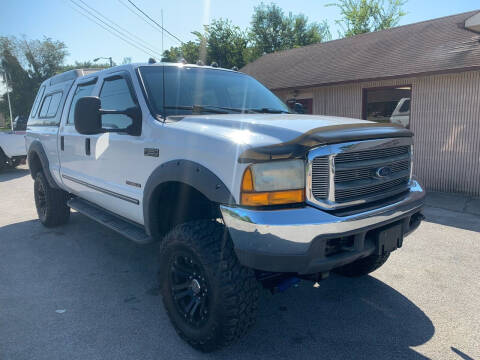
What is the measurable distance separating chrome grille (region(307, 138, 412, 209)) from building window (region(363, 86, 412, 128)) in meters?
7.18

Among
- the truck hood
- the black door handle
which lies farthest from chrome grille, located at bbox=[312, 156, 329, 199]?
the black door handle

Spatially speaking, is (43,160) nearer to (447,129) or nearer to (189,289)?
(189,289)

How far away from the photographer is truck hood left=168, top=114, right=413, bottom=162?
2.11m

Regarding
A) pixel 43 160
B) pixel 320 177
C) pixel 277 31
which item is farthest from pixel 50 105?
pixel 277 31

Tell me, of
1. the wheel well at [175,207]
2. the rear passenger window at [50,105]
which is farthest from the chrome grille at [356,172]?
the rear passenger window at [50,105]

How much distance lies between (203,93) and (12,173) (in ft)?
37.9

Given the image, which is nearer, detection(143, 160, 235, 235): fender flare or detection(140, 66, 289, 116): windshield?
detection(143, 160, 235, 235): fender flare

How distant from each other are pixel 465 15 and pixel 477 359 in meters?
11.7

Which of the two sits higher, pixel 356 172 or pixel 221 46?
pixel 221 46

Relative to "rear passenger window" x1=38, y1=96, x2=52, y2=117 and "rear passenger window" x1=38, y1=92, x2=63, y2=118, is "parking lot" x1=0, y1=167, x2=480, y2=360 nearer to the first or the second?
"rear passenger window" x1=38, y1=92, x2=63, y2=118

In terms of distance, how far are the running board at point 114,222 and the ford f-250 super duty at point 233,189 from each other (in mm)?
21

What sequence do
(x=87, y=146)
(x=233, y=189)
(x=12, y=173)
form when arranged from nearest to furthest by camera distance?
(x=233, y=189) < (x=87, y=146) < (x=12, y=173)

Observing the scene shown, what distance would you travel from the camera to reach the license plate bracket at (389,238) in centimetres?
237

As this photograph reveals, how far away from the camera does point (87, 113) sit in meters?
2.89
